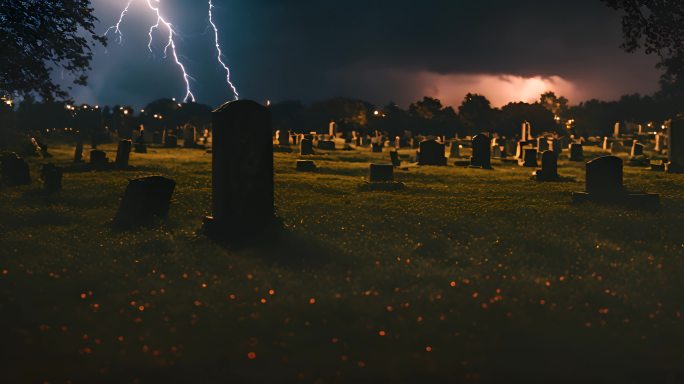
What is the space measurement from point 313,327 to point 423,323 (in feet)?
3.97

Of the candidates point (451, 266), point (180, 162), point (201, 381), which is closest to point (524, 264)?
point (451, 266)

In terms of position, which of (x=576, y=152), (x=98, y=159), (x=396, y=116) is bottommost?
(x=98, y=159)

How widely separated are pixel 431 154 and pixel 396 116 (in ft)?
173

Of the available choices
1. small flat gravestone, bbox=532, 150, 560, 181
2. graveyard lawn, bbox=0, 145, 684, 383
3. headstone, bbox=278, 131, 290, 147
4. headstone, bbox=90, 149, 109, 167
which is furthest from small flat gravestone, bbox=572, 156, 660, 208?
headstone, bbox=278, 131, 290, 147

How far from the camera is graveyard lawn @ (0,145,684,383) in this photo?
6109 mm

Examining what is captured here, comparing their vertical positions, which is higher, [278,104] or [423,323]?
[278,104]

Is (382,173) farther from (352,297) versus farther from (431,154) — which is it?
(352,297)

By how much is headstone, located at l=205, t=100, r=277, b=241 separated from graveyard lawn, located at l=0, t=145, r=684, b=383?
0.48 metres

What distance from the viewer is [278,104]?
359ft

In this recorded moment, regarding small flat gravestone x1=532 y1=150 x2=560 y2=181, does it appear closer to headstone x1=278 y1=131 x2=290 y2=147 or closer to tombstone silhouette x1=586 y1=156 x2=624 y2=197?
tombstone silhouette x1=586 y1=156 x2=624 y2=197

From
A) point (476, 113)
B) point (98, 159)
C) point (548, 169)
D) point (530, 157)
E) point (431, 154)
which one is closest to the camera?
point (548, 169)

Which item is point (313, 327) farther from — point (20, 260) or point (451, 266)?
point (20, 260)

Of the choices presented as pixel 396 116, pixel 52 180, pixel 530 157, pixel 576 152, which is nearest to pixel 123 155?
pixel 52 180

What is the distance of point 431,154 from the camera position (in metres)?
29.8
